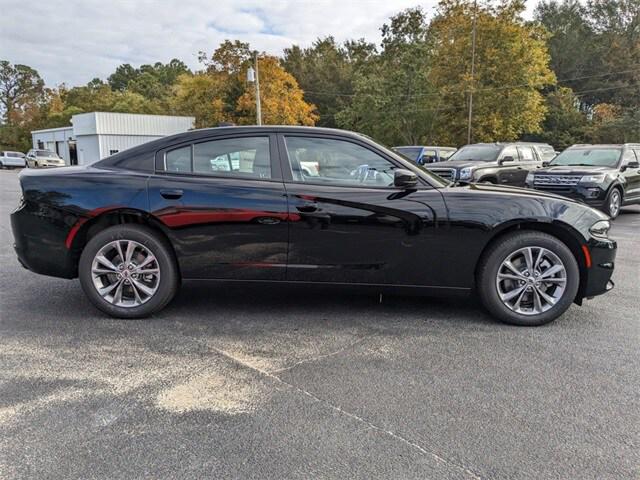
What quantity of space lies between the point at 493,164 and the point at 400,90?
2776cm

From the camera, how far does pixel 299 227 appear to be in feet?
12.7

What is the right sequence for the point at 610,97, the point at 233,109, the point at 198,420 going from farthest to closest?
the point at 610,97
the point at 233,109
the point at 198,420

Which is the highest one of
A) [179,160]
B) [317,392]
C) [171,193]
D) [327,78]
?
[327,78]

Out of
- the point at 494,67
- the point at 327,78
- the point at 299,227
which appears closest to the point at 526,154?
the point at 299,227

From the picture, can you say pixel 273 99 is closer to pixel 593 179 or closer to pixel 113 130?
pixel 113 130

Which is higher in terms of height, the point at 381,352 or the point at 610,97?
the point at 610,97

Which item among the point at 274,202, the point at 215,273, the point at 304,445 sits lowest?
the point at 304,445

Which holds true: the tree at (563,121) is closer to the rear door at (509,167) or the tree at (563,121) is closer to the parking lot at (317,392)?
the rear door at (509,167)

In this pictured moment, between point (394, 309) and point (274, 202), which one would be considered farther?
point (394, 309)

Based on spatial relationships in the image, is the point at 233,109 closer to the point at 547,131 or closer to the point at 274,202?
the point at 547,131

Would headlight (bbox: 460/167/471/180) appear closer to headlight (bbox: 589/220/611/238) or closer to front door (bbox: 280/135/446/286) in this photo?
headlight (bbox: 589/220/611/238)

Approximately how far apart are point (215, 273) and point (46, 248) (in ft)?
4.69

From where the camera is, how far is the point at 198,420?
256 cm

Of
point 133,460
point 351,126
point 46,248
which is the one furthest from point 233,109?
point 133,460
